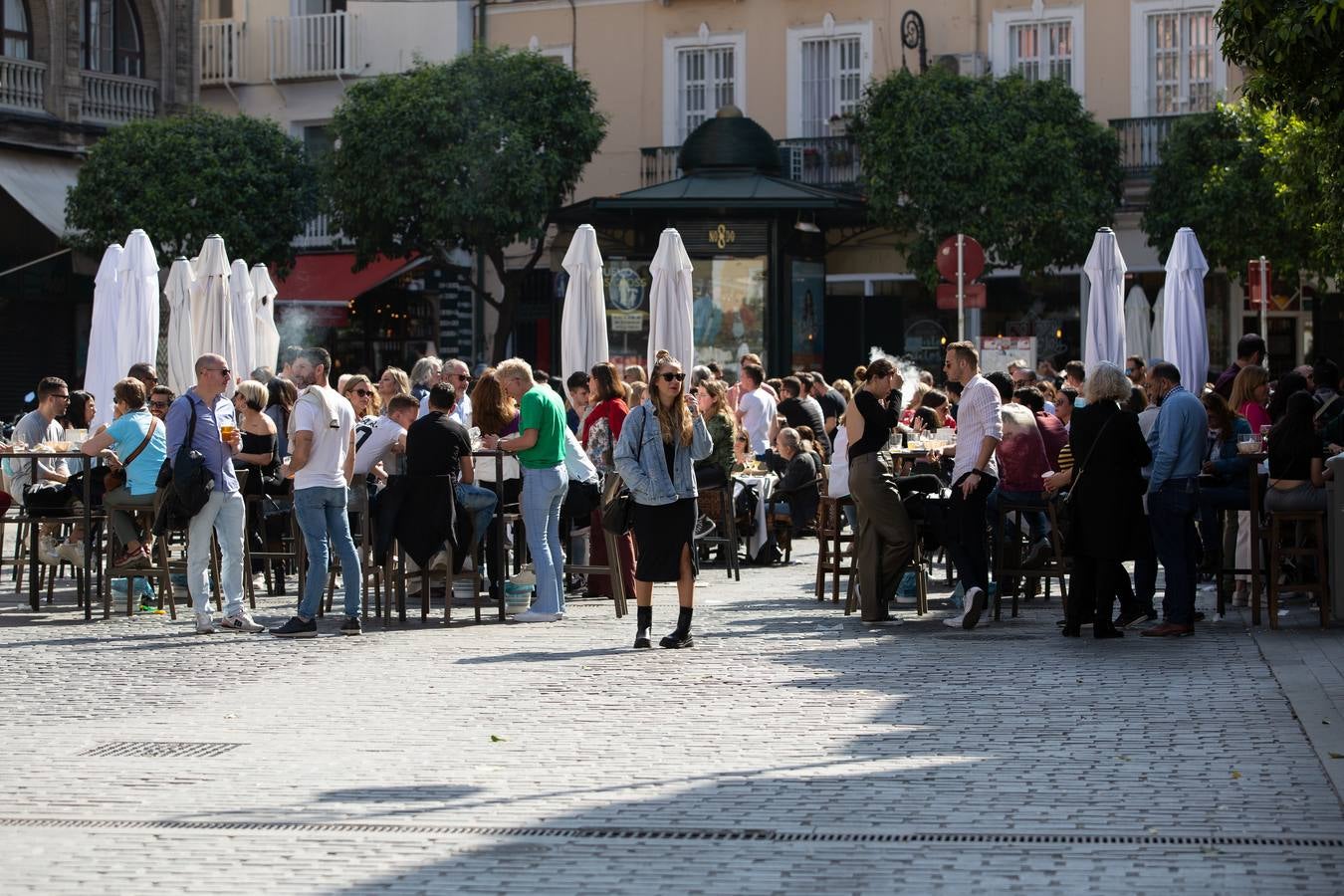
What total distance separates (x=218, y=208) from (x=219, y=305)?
51.1ft

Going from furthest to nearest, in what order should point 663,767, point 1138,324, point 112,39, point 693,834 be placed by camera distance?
point 112,39
point 1138,324
point 663,767
point 693,834

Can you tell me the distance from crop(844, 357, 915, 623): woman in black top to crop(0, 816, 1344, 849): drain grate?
6596 millimetres

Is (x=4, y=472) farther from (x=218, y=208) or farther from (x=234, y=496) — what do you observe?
(x=218, y=208)

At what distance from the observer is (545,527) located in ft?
46.6

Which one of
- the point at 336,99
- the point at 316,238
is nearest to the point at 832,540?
the point at 316,238

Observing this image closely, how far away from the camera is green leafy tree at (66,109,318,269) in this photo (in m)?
35.1

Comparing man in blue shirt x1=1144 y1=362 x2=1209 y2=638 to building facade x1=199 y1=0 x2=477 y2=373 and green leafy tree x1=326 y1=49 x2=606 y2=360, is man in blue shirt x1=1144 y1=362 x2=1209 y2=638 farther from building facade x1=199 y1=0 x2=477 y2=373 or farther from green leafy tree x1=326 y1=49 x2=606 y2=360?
building facade x1=199 y1=0 x2=477 y2=373

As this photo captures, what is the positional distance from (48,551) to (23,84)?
22.5 meters

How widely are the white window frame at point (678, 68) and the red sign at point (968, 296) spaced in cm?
1055

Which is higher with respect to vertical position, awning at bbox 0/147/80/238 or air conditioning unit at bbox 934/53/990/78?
air conditioning unit at bbox 934/53/990/78

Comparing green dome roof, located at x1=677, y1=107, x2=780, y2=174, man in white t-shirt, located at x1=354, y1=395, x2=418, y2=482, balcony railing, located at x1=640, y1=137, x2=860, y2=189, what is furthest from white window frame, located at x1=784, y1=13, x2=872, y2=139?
man in white t-shirt, located at x1=354, y1=395, x2=418, y2=482

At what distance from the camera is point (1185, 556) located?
13.5m

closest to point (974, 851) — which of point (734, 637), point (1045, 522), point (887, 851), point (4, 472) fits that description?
point (887, 851)

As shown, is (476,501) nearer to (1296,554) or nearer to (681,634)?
(681,634)
